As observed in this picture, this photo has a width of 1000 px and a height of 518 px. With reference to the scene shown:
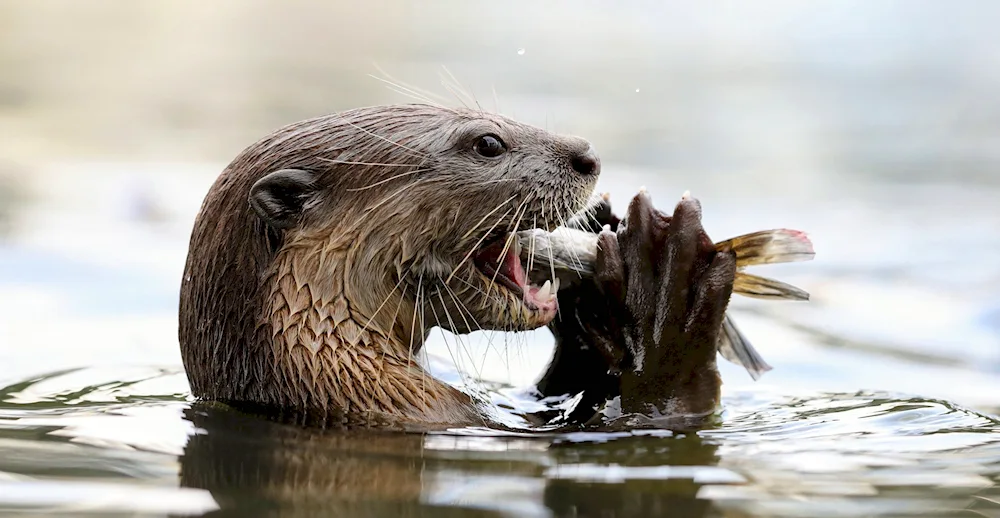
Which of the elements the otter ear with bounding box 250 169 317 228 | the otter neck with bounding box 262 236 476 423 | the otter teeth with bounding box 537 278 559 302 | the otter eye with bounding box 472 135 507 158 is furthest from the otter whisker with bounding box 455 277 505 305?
the otter ear with bounding box 250 169 317 228

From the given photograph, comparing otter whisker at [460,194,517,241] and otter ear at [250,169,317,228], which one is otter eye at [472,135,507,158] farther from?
otter ear at [250,169,317,228]

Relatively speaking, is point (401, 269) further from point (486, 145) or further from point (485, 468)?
point (485, 468)

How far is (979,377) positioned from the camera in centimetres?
502

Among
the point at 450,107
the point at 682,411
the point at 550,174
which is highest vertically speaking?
the point at 450,107

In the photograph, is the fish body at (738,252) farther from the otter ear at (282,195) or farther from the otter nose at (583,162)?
the otter ear at (282,195)

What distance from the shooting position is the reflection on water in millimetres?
2344

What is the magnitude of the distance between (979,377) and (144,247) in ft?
13.6

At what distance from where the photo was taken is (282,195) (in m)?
3.36

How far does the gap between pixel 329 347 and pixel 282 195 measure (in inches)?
15.9

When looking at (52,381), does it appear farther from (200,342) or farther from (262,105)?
(262,105)

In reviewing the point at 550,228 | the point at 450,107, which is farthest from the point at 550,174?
the point at 450,107

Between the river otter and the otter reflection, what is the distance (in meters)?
0.23

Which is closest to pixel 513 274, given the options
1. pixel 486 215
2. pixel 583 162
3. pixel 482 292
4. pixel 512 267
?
pixel 512 267

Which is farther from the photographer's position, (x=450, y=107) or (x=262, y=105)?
(x=262, y=105)
